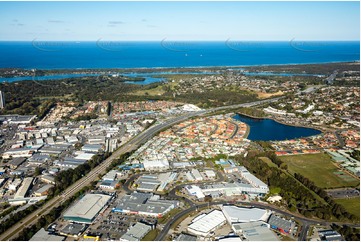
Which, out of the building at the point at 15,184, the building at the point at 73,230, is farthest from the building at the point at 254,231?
the building at the point at 15,184

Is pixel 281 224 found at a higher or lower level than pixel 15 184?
higher

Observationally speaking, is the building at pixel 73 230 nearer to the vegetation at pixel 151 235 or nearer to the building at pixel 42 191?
the vegetation at pixel 151 235

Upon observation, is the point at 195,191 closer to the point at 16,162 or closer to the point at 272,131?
the point at 16,162

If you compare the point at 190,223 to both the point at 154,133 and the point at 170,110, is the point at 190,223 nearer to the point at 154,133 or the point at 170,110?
the point at 154,133

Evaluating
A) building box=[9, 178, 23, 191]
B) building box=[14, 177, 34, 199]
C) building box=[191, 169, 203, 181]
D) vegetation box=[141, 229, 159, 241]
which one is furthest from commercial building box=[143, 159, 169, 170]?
building box=[9, 178, 23, 191]

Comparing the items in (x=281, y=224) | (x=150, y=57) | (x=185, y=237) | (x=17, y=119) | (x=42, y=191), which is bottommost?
(x=42, y=191)

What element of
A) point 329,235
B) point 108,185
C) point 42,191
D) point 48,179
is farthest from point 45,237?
point 329,235
